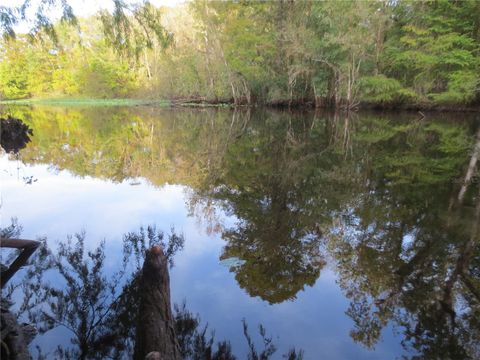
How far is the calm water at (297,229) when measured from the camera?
3.15 meters

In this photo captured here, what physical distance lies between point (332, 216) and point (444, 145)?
903 centimetres

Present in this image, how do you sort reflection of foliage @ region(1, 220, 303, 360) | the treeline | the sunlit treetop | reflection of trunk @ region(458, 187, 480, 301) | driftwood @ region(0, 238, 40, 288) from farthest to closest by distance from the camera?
the treeline
the sunlit treetop
driftwood @ region(0, 238, 40, 288)
reflection of trunk @ region(458, 187, 480, 301)
reflection of foliage @ region(1, 220, 303, 360)

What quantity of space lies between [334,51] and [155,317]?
27674 millimetres

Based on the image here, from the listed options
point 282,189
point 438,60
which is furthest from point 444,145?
point 438,60

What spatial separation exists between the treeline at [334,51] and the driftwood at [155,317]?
2440cm

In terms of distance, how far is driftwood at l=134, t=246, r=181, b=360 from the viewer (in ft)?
7.73

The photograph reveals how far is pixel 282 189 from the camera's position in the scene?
7.31 meters

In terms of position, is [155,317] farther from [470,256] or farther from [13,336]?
[470,256]

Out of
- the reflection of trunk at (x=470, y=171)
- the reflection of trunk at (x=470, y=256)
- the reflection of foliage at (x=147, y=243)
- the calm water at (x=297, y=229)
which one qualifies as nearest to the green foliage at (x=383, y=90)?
the reflection of trunk at (x=470, y=171)

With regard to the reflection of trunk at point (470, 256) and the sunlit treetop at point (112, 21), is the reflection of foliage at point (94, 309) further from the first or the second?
the sunlit treetop at point (112, 21)

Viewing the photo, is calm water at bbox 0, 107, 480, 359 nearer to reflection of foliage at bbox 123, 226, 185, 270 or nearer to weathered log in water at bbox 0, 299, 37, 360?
reflection of foliage at bbox 123, 226, 185, 270

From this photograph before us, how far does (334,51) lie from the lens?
26.5m

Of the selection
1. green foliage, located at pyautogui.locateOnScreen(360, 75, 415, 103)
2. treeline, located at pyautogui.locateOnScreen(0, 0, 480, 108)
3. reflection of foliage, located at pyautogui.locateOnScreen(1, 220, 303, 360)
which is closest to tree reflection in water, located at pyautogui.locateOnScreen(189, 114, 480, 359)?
reflection of foliage, located at pyautogui.locateOnScreen(1, 220, 303, 360)

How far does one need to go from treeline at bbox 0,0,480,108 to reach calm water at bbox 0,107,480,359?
17.2 m
